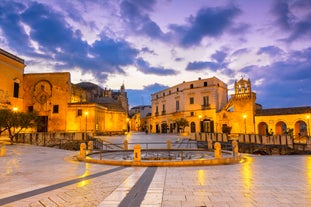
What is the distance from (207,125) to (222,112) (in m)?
3.93

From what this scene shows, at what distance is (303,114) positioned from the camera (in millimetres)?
33531

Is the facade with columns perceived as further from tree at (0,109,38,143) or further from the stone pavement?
the stone pavement

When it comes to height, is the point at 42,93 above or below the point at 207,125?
above

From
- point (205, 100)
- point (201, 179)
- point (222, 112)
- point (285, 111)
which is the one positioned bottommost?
point (201, 179)


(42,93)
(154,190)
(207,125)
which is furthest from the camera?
(207,125)

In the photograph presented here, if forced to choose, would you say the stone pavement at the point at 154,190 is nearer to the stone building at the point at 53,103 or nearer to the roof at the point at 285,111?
the stone building at the point at 53,103

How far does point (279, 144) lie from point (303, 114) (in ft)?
50.1

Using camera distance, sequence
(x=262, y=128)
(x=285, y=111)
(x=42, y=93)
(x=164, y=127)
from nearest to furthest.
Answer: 1. (x=285, y=111)
2. (x=42, y=93)
3. (x=262, y=128)
4. (x=164, y=127)

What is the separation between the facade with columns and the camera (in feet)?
117

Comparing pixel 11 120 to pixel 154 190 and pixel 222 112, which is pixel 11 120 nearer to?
pixel 154 190

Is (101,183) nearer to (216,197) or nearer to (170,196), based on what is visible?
(170,196)

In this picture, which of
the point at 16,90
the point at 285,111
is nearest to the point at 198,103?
the point at 285,111

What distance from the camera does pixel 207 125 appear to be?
45094 mm

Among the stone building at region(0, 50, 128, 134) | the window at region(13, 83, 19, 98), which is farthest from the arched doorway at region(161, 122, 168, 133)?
the window at region(13, 83, 19, 98)
